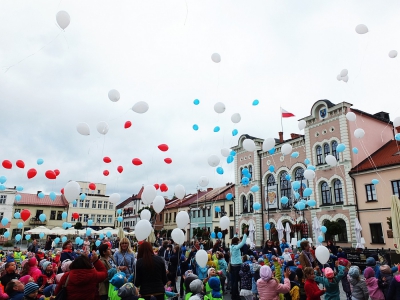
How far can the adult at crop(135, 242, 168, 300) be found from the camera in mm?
4652

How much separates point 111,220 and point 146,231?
51.4 metres

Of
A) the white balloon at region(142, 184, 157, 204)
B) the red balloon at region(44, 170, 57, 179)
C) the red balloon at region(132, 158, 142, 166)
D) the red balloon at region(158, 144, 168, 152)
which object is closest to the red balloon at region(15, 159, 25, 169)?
the red balloon at region(44, 170, 57, 179)

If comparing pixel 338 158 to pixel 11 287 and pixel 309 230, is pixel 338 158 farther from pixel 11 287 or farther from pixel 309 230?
pixel 11 287

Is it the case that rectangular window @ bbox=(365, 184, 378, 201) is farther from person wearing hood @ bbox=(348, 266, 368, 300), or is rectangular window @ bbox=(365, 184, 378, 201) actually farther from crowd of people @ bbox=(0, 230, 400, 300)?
person wearing hood @ bbox=(348, 266, 368, 300)

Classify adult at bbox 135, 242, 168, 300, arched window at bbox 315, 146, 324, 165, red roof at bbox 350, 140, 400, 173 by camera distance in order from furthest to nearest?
arched window at bbox 315, 146, 324, 165 → red roof at bbox 350, 140, 400, 173 → adult at bbox 135, 242, 168, 300

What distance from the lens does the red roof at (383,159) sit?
2189 centimetres

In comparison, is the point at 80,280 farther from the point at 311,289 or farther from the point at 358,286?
the point at 358,286

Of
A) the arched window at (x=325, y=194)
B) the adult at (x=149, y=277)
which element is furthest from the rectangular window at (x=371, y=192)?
the adult at (x=149, y=277)

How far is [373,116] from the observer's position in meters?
26.0

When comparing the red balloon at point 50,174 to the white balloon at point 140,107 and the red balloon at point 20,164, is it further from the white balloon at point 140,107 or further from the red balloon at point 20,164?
the white balloon at point 140,107

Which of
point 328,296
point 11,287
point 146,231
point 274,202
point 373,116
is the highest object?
point 373,116

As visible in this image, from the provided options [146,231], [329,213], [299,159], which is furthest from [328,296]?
[299,159]

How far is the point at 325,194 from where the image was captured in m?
25.4

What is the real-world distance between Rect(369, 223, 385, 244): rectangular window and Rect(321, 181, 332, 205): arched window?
3.77m
